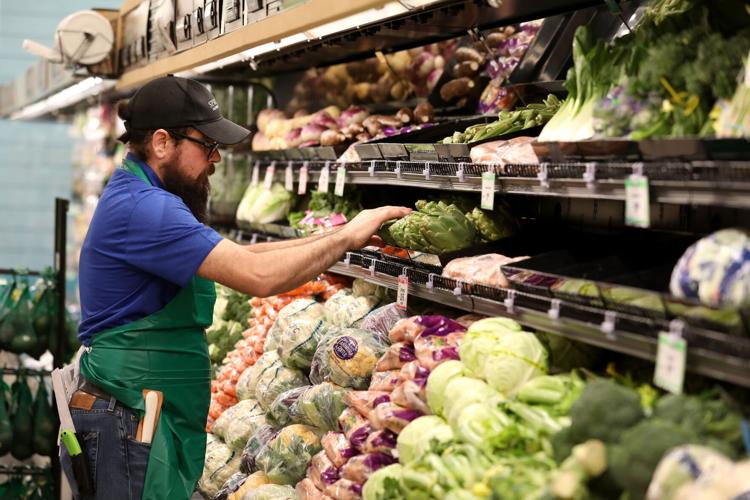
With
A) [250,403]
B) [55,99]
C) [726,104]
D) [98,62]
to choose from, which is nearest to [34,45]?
[98,62]

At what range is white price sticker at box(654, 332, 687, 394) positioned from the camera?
2.02 m

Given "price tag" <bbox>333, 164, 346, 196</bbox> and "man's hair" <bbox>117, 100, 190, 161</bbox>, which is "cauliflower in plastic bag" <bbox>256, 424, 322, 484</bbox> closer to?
"price tag" <bbox>333, 164, 346, 196</bbox>

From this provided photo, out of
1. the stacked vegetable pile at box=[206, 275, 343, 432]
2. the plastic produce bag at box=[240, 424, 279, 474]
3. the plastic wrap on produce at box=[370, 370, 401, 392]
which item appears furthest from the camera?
the stacked vegetable pile at box=[206, 275, 343, 432]

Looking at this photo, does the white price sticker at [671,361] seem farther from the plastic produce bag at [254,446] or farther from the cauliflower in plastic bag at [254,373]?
the cauliflower in plastic bag at [254,373]

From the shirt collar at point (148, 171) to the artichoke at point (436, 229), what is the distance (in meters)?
0.87

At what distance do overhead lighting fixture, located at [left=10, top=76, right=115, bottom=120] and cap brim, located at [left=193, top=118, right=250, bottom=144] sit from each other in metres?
3.86

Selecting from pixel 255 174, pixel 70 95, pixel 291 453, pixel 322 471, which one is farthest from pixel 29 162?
pixel 322 471

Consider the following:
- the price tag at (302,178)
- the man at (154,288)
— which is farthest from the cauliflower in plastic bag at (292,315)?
the man at (154,288)

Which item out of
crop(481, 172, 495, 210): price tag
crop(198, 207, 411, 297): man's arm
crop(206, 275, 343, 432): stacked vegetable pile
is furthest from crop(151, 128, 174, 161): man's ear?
crop(206, 275, 343, 432): stacked vegetable pile

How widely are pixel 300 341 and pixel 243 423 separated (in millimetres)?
551

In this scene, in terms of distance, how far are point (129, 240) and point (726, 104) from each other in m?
1.95

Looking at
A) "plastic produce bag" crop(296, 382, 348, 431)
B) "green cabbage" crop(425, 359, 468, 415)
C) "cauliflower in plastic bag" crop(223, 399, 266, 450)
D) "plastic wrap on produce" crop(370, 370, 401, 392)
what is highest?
"green cabbage" crop(425, 359, 468, 415)

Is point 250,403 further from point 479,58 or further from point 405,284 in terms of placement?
point 479,58

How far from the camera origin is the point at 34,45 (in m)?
6.98
